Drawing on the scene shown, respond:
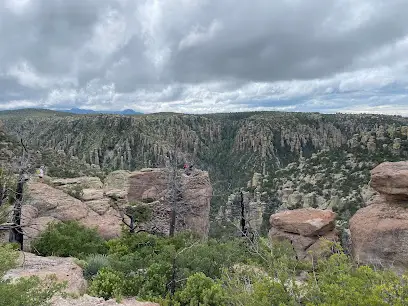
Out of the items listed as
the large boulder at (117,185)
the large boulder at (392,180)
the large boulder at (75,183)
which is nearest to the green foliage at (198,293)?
the large boulder at (392,180)

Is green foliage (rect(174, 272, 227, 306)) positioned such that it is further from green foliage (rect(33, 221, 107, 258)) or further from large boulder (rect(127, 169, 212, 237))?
large boulder (rect(127, 169, 212, 237))

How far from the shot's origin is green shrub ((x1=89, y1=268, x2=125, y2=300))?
10.8 m

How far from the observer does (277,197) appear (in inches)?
2146

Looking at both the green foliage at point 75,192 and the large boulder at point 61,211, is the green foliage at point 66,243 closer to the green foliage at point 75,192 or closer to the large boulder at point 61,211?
the large boulder at point 61,211

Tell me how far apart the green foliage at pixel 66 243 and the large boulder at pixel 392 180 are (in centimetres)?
1227

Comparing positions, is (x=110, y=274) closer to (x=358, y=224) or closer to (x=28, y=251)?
(x=28, y=251)

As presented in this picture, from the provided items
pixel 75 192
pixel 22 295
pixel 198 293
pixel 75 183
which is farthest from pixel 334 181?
pixel 22 295

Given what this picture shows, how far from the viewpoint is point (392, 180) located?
15258 mm

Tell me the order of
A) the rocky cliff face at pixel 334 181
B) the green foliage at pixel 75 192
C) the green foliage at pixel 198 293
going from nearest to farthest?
the green foliage at pixel 198 293 → the green foliage at pixel 75 192 → the rocky cliff face at pixel 334 181

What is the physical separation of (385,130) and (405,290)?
164 ft

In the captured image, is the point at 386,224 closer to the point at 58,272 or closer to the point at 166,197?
the point at 58,272

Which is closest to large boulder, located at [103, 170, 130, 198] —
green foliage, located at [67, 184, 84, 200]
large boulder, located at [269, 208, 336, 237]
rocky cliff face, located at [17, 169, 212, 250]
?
rocky cliff face, located at [17, 169, 212, 250]

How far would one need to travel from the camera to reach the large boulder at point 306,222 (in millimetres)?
18453

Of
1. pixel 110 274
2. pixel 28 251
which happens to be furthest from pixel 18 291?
pixel 28 251
